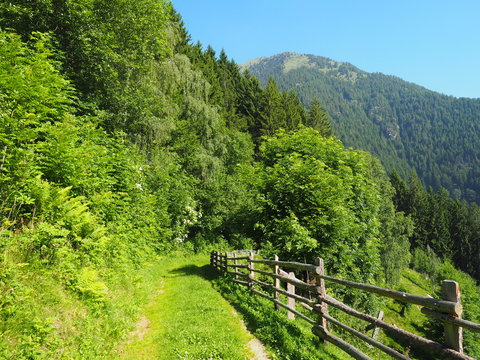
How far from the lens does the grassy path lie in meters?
5.24

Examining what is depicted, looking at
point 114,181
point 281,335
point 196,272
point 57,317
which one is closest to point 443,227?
point 196,272

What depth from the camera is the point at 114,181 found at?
1012 cm

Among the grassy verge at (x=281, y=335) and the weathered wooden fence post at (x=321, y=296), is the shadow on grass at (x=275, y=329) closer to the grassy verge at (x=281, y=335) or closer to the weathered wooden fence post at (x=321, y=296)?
the grassy verge at (x=281, y=335)

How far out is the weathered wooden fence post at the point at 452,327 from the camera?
3072 mm

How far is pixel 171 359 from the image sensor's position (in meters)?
5.09

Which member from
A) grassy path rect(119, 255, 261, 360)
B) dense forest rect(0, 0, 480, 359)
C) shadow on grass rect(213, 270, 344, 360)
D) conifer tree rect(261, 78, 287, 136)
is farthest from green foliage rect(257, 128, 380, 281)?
conifer tree rect(261, 78, 287, 136)

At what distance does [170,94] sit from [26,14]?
30.9 ft

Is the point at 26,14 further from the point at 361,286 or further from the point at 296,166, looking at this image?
the point at 361,286

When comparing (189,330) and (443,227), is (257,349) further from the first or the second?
(443,227)

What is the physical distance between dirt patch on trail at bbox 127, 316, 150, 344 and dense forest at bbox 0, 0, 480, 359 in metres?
0.32

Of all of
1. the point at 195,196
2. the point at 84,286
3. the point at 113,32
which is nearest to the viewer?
the point at 84,286

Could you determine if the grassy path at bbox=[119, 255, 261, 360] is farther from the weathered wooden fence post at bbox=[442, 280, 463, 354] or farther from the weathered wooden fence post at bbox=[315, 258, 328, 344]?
the weathered wooden fence post at bbox=[442, 280, 463, 354]

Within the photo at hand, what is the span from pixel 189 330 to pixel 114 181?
251 inches

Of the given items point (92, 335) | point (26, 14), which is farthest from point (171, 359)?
point (26, 14)
